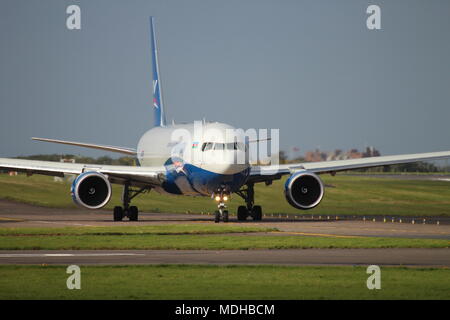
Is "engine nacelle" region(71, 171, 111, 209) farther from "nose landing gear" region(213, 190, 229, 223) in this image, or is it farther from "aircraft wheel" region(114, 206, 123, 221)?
"nose landing gear" region(213, 190, 229, 223)

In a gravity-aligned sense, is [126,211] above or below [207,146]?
below

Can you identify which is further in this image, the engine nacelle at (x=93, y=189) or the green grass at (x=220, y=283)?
the engine nacelle at (x=93, y=189)

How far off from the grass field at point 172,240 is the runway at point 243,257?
3.90 ft

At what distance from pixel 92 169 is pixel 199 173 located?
17.1 feet

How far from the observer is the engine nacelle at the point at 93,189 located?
40.3 metres

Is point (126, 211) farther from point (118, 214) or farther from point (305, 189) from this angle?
point (305, 189)

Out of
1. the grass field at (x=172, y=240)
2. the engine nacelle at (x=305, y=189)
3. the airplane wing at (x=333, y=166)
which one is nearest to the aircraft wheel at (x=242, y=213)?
the airplane wing at (x=333, y=166)

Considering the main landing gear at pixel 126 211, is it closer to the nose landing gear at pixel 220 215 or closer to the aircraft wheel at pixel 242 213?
the aircraft wheel at pixel 242 213

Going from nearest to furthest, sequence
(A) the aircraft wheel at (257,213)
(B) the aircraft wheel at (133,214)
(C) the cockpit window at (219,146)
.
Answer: (C) the cockpit window at (219,146)
(B) the aircraft wheel at (133,214)
(A) the aircraft wheel at (257,213)

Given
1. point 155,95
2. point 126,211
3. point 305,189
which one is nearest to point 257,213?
point 305,189

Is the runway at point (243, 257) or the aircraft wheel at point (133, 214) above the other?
the aircraft wheel at point (133, 214)

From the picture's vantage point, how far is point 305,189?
4184 centimetres
